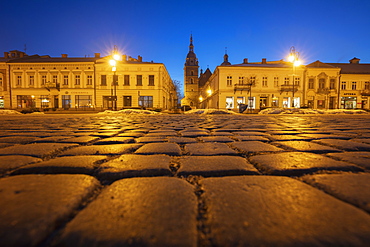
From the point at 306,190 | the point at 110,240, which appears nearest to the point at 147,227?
the point at 110,240

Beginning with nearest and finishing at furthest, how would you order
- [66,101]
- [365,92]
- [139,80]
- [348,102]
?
1. [139,80]
2. [66,101]
3. [365,92]
4. [348,102]

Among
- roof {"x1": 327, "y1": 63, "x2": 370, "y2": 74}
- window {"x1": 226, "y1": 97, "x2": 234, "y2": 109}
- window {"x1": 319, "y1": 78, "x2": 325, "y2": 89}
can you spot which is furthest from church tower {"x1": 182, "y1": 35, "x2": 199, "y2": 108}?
roof {"x1": 327, "y1": 63, "x2": 370, "y2": 74}

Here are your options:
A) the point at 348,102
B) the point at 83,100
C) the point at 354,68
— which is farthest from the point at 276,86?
the point at 83,100

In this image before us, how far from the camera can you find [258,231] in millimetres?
647

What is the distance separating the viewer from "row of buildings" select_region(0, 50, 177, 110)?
3259cm

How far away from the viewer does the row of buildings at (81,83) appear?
3259 cm

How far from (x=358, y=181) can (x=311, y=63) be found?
1821 inches

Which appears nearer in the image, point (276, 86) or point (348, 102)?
point (276, 86)

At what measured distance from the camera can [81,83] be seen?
1303 inches

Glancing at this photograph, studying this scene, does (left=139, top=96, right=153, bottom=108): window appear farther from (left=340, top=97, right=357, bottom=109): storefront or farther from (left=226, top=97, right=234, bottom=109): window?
(left=340, top=97, right=357, bottom=109): storefront

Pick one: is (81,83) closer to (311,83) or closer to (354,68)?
(311,83)

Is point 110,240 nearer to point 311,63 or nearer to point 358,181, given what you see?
point 358,181

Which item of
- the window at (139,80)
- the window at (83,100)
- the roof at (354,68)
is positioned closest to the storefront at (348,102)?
the roof at (354,68)

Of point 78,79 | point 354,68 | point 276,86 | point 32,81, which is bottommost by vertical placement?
point 276,86
